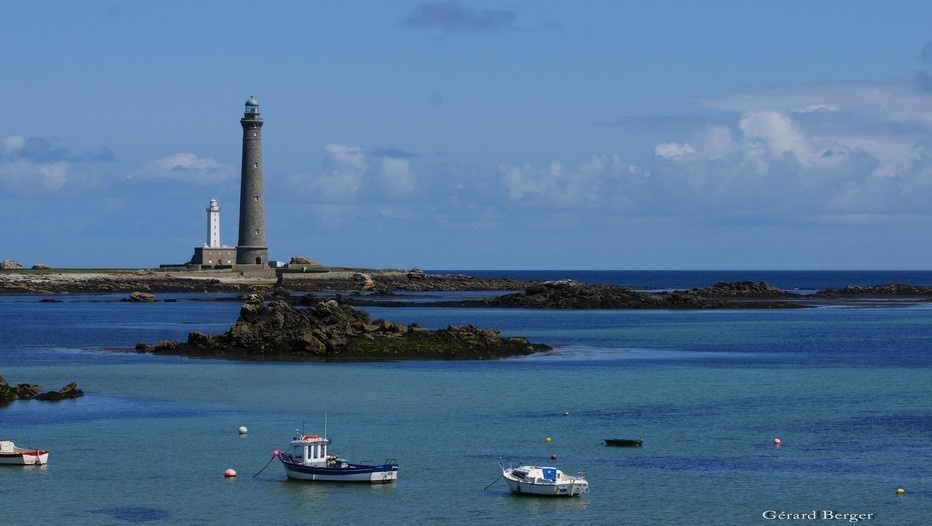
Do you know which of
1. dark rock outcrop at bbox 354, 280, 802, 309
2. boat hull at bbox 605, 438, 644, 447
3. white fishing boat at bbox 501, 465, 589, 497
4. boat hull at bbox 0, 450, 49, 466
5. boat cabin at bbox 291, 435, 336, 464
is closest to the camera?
white fishing boat at bbox 501, 465, 589, 497

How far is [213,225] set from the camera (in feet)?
479

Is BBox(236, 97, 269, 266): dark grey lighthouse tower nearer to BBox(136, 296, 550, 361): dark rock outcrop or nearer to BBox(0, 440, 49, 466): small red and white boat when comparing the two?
BBox(136, 296, 550, 361): dark rock outcrop

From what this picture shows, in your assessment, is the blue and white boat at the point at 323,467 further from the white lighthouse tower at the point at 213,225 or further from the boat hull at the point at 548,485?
the white lighthouse tower at the point at 213,225

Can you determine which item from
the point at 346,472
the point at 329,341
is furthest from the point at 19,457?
the point at 329,341

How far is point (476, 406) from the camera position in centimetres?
4225

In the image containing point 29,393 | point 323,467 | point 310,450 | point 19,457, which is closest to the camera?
point 323,467

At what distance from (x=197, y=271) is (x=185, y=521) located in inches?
4753

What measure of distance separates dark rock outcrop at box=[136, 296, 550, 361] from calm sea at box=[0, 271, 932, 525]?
2186mm

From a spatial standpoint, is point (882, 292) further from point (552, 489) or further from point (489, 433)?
point (552, 489)

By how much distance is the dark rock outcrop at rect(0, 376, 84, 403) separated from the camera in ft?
142

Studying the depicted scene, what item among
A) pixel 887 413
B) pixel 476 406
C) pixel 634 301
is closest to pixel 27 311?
pixel 634 301

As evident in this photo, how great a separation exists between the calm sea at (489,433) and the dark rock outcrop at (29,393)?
3.41 feet

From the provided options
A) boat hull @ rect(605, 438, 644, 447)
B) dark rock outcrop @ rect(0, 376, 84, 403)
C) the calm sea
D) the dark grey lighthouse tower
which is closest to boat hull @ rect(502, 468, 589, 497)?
the calm sea

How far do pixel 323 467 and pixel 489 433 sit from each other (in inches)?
324
